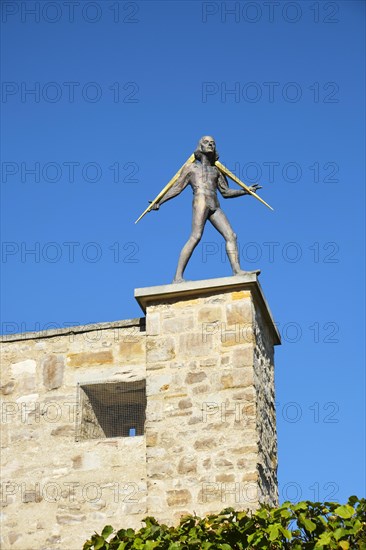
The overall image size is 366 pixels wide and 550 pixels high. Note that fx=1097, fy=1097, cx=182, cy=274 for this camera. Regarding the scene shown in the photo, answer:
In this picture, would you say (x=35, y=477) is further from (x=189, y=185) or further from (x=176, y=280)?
(x=189, y=185)

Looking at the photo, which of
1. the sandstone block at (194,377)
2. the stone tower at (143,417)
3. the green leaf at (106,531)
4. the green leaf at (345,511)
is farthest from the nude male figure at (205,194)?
the green leaf at (345,511)

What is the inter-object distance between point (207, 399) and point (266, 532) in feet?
6.00

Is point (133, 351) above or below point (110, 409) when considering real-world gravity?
above

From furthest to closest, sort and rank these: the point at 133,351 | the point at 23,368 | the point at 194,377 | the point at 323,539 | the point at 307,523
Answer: the point at 23,368 < the point at 133,351 < the point at 194,377 < the point at 307,523 < the point at 323,539

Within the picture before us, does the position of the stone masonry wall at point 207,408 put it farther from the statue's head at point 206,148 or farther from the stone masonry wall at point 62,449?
the statue's head at point 206,148

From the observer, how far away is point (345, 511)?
980 centimetres

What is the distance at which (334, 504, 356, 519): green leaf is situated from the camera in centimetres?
977

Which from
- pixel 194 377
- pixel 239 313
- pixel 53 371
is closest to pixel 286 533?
pixel 194 377

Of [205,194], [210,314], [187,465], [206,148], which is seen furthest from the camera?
[206,148]

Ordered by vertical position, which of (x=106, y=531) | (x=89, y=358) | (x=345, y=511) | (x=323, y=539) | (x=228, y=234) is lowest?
(x=323, y=539)

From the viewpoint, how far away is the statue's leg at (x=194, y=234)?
11.9 m

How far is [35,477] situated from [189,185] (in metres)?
3.67

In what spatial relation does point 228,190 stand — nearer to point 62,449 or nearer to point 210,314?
point 210,314

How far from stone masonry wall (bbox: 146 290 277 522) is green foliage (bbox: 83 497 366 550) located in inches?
25.5
